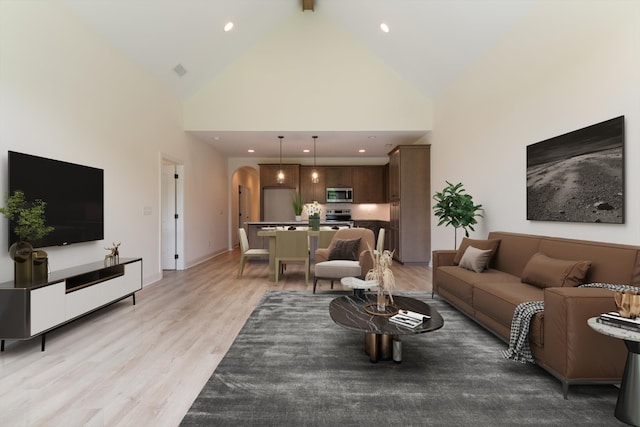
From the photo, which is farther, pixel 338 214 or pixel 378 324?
pixel 338 214

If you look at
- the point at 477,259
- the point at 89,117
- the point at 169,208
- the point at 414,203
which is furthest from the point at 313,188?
the point at 477,259

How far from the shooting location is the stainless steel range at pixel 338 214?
9.43m

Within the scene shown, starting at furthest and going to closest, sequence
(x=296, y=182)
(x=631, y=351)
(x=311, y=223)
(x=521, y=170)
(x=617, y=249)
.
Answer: (x=296, y=182) → (x=311, y=223) → (x=521, y=170) → (x=617, y=249) → (x=631, y=351)

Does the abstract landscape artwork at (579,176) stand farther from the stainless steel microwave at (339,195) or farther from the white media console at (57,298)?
the stainless steel microwave at (339,195)

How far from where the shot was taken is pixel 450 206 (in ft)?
15.3

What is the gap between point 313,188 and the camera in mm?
9328

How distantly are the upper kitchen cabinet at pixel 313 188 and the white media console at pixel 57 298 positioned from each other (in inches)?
233

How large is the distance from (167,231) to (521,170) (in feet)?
19.4

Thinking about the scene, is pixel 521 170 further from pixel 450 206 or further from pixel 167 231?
pixel 167 231

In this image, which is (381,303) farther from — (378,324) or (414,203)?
(414,203)

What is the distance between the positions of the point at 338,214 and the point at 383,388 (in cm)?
747

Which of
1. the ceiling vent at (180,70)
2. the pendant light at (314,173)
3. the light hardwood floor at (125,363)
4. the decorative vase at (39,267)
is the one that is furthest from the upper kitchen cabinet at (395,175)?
the decorative vase at (39,267)

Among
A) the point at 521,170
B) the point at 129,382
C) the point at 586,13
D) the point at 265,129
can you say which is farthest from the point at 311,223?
the point at 586,13

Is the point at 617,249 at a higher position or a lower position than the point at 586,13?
lower
